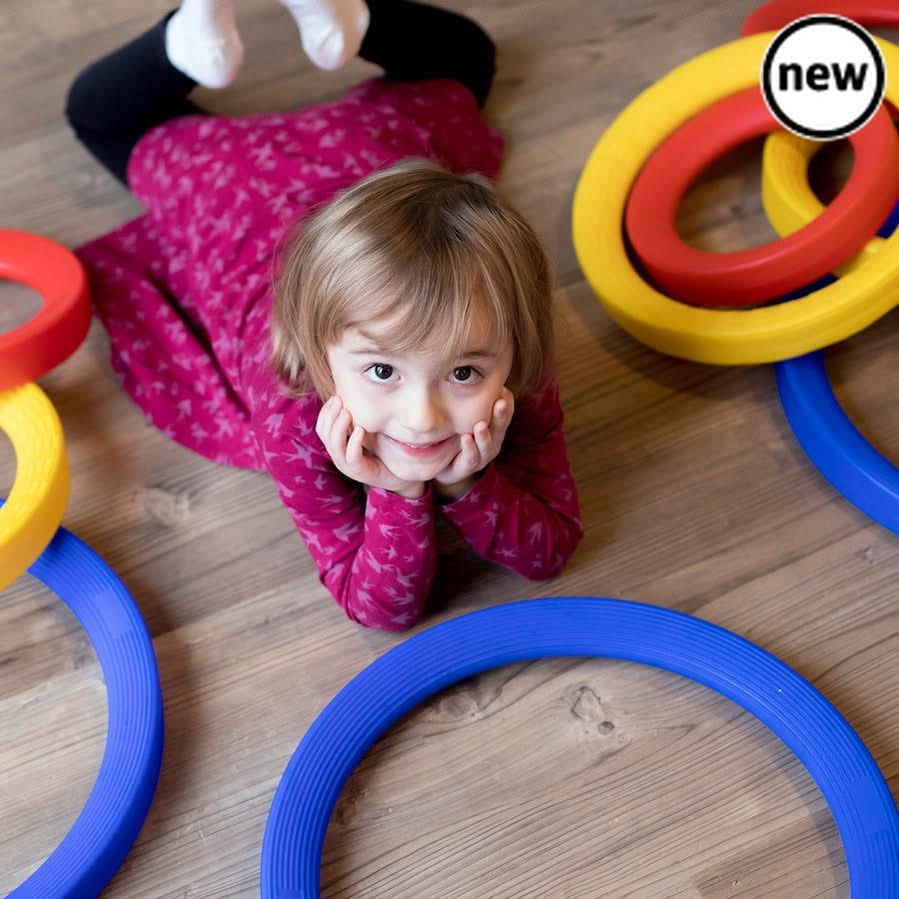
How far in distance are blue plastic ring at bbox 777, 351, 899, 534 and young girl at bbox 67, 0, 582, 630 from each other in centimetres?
31

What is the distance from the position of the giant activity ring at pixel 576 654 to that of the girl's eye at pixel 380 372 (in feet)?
1.06

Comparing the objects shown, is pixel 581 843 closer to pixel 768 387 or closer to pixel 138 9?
pixel 768 387

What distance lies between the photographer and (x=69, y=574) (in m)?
1.28

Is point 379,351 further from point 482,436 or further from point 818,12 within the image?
point 818,12

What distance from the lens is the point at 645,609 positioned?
1213mm

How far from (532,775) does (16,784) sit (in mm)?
546

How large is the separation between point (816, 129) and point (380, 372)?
2.76 ft

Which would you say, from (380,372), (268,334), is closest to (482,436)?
(380,372)

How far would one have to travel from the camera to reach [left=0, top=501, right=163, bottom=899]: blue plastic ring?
1080 mm

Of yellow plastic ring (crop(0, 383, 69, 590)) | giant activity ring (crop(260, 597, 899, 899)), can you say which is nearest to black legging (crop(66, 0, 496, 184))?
yellow plastic ring (crop(0, 383, 69, 590))

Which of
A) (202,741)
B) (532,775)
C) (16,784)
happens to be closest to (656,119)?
(532,775)

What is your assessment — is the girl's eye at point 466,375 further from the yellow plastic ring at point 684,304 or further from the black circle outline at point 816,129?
the black circle outline at point 816,129

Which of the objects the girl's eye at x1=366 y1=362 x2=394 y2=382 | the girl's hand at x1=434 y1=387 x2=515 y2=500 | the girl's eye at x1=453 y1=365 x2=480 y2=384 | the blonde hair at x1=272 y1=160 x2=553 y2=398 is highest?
the blonde hair at x1=272 y1=160 x2=553 y2=398

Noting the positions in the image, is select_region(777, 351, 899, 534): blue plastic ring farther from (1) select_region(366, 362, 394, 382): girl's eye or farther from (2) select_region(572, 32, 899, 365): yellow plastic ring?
(1) select_region(366, 362, 394, 382): girl's eye
